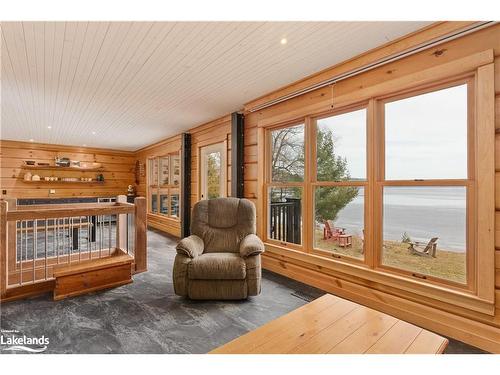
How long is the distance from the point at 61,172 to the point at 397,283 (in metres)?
8.97

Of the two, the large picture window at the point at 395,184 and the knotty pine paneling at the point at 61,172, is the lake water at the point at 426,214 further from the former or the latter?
the knotty pine paneling at the point at 61,172

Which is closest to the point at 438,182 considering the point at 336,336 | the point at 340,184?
the point at 340,184

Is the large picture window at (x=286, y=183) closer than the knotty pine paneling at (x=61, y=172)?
Yes

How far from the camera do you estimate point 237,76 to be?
2902 millimetres

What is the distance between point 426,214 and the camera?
2211 mm

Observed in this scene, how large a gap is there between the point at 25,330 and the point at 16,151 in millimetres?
7080

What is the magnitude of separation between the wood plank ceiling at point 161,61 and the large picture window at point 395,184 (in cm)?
66

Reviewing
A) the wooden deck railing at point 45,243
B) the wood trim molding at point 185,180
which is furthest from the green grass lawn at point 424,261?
the wood trim molding at point 185,180

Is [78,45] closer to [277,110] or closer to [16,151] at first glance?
[277,110]

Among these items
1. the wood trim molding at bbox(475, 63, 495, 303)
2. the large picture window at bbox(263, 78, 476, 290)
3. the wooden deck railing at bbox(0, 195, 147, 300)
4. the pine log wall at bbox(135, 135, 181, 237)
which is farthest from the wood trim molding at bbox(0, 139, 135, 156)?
the wood trim molding at bbox(475, 63, 495, 303)

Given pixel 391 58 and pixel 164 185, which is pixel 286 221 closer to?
pixel 391 58

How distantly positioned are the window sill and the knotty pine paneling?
7.34 meters

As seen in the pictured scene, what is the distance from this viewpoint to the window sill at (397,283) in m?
1.79
